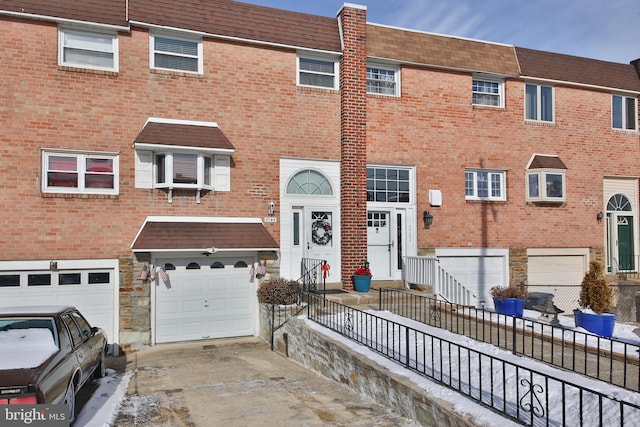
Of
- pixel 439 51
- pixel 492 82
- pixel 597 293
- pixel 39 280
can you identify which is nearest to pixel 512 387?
pixel 597 293

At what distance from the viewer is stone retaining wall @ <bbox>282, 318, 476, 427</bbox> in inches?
246

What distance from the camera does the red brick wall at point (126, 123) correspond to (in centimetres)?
1213

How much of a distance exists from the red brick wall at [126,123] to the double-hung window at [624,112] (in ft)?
35.9

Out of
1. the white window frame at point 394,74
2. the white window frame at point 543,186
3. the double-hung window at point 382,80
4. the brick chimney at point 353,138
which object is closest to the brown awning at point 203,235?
the brick chimney at point 353,138

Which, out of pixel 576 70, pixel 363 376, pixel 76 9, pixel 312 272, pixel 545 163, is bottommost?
pixel 363 376

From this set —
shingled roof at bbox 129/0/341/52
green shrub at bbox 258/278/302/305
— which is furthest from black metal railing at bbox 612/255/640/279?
shingled roof at bbox 129/0/341/52

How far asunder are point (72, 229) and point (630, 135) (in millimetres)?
18894

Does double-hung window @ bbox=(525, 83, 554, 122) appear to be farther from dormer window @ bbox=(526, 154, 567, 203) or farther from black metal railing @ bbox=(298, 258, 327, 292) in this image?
black metal railing @ bbox=(298, 258, 327, 292)

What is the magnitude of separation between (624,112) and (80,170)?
728 inches

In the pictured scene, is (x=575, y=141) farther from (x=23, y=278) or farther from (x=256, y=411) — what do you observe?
(x=23, y=278)

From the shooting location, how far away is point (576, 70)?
1806cm

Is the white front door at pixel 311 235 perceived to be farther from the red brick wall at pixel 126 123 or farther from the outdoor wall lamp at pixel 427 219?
the outdoor wall lamp at pixel 427 219

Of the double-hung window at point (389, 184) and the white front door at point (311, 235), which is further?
the double-hung window at point (389, 184)

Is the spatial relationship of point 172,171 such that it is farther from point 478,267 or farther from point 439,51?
point 478,267
